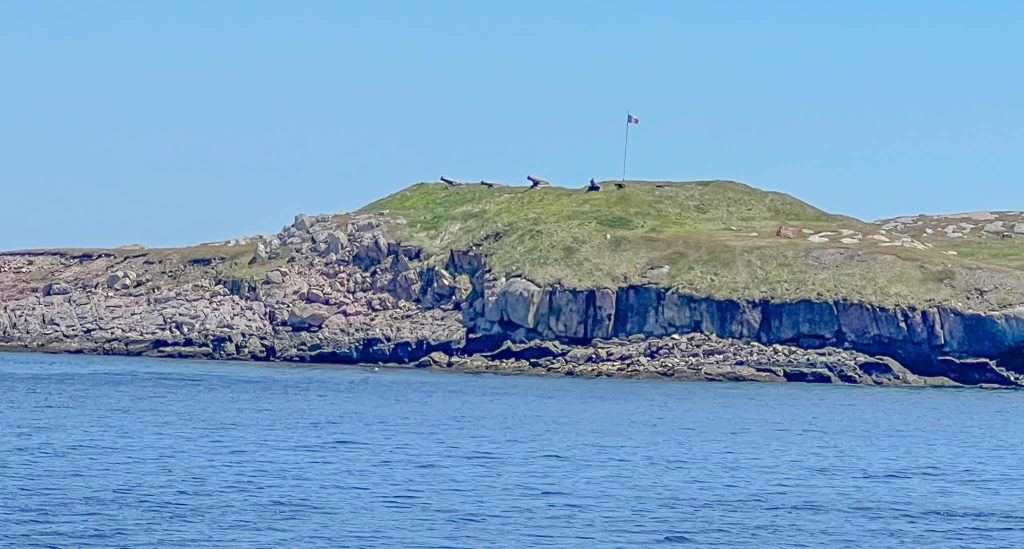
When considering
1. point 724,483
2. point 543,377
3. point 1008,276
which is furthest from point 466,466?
point 1008,276

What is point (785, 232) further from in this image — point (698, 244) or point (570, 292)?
point (570, 292)

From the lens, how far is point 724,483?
4812cm

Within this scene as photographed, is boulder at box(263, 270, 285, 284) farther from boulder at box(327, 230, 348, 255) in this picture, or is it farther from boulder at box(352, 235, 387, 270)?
boulder at box(352, 235, 387, 270)

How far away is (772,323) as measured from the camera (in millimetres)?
101062

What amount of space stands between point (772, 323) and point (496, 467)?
53.9 metres

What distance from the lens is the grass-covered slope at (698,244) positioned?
102 m

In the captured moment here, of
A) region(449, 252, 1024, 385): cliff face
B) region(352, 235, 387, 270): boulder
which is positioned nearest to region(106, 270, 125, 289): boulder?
region(352, 235, 387, 270): boulder

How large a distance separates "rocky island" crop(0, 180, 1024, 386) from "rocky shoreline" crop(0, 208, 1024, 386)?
153mm

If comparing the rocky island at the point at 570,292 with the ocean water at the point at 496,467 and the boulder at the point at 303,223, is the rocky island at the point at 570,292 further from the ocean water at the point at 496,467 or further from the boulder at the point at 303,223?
the ocean water at the point at 496,467

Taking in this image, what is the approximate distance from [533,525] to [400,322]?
2863 inches

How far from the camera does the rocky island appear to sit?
9900 cm

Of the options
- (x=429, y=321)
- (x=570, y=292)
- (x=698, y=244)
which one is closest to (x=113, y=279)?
(x=429, y=321)

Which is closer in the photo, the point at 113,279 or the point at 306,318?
the point at 306,318

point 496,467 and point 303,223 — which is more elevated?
point 303,223
